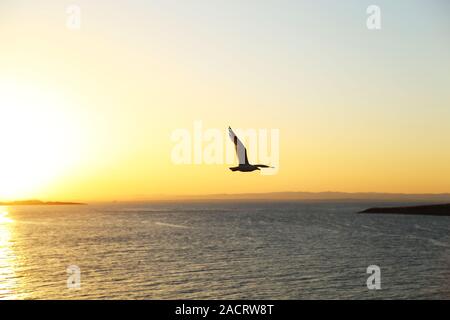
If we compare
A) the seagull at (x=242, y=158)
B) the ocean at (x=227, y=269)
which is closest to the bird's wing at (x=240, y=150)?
the seagull at (x=242, y=158)

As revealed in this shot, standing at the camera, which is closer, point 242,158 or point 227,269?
point 242,158

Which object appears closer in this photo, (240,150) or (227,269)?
(240,150)

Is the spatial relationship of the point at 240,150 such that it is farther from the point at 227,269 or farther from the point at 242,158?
the point at 227,269

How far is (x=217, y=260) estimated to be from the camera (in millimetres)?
70438

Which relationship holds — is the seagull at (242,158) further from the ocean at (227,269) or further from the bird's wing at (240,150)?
the ocean at (227,269)

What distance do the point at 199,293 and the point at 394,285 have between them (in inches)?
910

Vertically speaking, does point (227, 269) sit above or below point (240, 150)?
below

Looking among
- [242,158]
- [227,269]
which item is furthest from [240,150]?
[227,269]

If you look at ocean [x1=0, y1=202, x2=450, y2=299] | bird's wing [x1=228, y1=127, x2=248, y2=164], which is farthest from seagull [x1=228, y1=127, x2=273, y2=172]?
ocean [x1=0, y1=202, x2=450, y2=299]

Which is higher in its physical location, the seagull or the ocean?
the seagull

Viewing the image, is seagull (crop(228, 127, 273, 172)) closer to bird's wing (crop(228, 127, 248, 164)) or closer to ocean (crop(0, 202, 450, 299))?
bird's wing (crop(228, 127, 248, 164))
